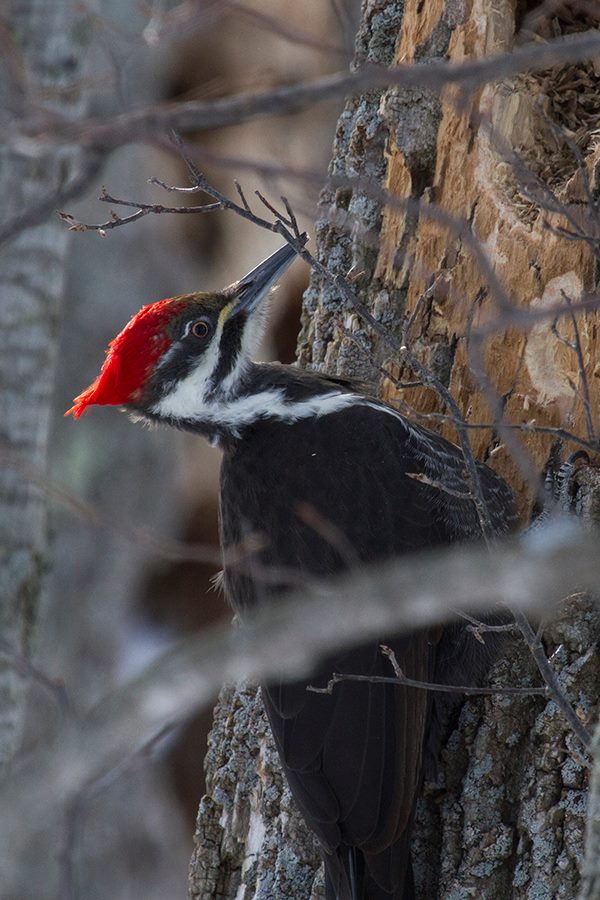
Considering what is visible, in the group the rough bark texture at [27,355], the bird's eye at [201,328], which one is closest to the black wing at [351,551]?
the bird's eye at [201,328]

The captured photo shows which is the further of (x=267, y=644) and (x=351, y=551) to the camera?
(x=351, y=551)

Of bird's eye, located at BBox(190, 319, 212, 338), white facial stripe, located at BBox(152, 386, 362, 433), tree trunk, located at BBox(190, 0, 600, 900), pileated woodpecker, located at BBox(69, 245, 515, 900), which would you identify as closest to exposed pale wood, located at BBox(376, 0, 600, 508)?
tree trunk, located at BBox(190, 0, 600, 900)

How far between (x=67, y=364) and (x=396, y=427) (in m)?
4.69

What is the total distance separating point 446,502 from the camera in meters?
3.29

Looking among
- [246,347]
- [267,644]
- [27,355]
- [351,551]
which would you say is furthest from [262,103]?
[27,355]

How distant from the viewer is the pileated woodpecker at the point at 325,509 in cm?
299

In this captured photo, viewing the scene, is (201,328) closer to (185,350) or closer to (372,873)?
(185,350)

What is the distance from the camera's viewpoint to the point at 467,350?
322cm

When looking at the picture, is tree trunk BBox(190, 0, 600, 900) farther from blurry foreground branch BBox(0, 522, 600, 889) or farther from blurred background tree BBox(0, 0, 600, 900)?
blurry foreground branch BBox(0, 522, 600, 889)

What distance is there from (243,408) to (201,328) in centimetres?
25

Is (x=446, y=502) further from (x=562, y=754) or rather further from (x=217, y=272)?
(x=217, y=272)

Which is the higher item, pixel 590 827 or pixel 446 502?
pixel 446 502

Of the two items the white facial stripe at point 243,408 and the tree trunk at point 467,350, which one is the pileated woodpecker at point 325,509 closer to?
the white facial stripe at point 243,408

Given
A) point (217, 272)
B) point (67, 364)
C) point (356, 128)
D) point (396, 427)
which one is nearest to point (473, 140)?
point (356, 128)
